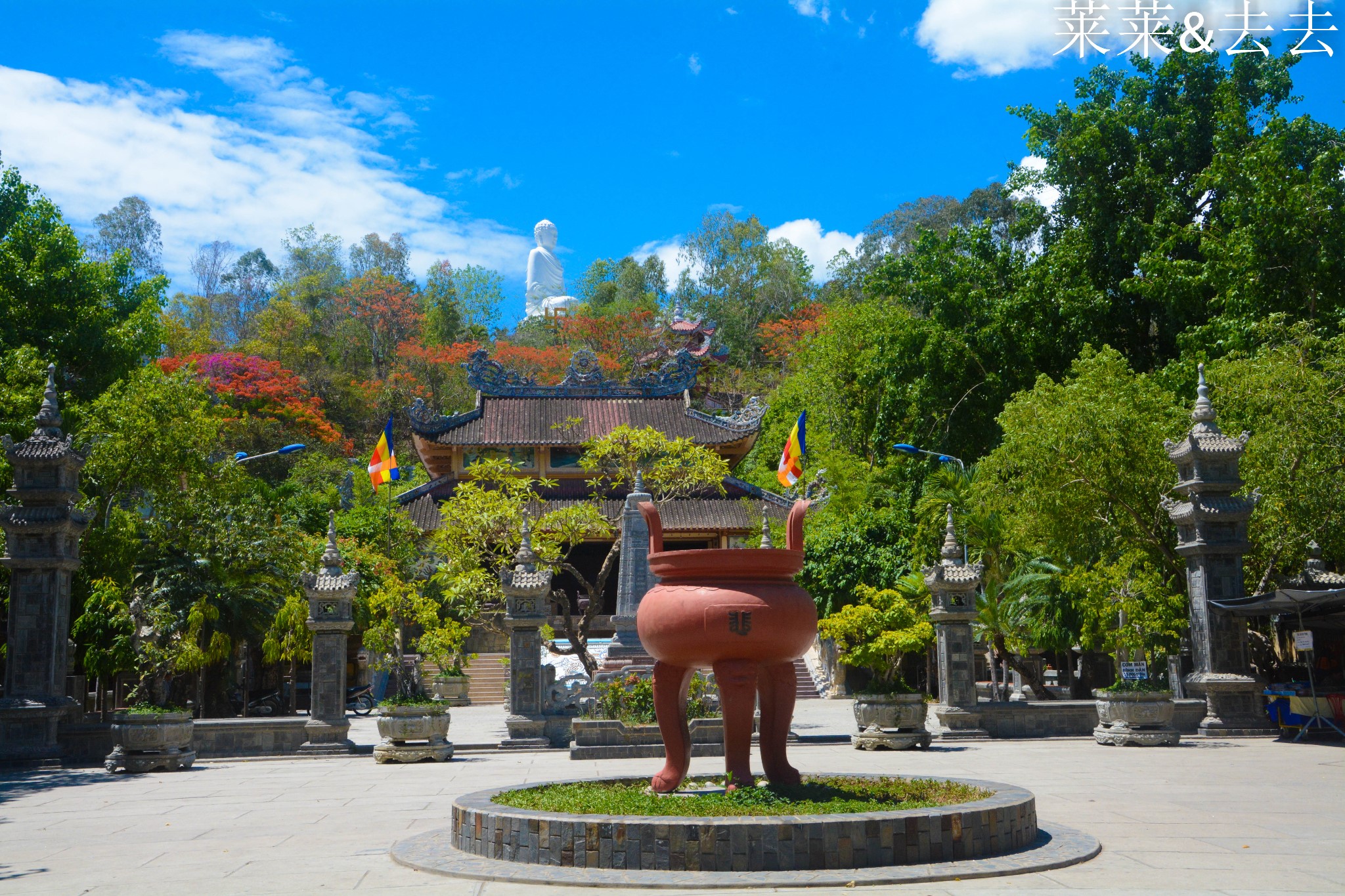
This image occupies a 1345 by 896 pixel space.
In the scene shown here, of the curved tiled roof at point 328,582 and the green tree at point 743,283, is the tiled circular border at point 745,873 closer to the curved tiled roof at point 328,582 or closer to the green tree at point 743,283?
the curved tiled roof at point 328,582

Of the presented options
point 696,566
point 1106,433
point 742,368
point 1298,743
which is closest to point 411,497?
point 742,368

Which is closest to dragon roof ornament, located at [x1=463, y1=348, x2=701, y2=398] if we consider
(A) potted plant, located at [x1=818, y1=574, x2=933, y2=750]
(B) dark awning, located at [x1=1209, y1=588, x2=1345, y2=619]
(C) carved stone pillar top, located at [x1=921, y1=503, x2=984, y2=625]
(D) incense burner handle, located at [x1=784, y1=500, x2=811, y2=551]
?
(A) potted plant, located at [x1=818, y1=574, x2=933, y2=750]

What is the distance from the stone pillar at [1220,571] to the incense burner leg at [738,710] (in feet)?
38.6

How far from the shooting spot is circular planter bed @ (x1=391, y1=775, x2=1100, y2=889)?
21.4 ft

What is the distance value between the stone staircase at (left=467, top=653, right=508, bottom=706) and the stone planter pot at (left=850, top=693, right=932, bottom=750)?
1601cm

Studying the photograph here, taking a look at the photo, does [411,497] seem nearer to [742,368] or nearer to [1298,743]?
[742,368]

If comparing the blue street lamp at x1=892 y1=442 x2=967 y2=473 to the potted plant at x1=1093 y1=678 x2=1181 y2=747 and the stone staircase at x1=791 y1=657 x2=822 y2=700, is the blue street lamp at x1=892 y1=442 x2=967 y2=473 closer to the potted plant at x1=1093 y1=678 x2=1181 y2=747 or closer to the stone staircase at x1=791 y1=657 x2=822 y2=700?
the stone staircase at x1=791 y1=657 x2=822 y2=700

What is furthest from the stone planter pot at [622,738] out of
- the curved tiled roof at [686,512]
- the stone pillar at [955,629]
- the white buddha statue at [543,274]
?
the white buddha statue at [543,274]

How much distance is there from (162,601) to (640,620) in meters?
14.7

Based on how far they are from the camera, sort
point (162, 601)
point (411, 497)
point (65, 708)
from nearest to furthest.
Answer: point (65, 708) < point (162, 601) < point (411, 497)

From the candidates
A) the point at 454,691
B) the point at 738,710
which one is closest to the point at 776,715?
the point at 738,710

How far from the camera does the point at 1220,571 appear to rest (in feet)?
56.1

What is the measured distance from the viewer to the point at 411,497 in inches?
1491

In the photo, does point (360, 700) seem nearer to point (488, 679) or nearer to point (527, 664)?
point (488, 679)
